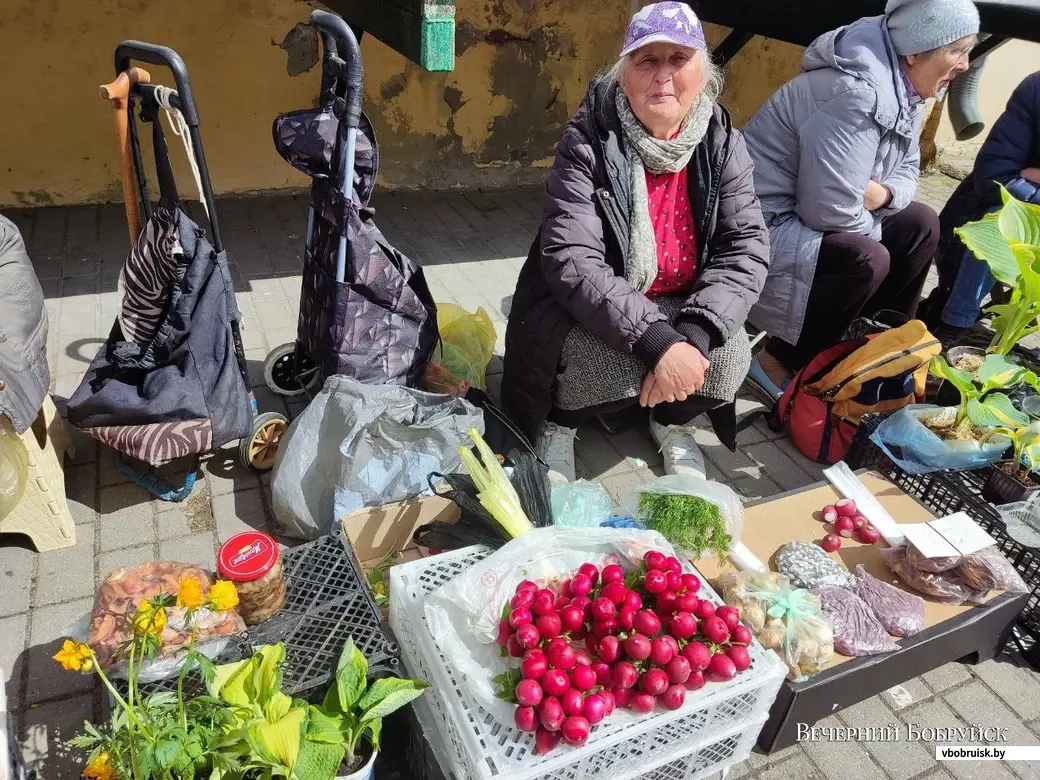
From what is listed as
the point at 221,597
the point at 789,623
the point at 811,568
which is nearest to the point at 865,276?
the point at 811,568

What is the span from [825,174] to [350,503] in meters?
2.40

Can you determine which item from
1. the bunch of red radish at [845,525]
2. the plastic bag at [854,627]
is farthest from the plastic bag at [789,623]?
the bunch of red radish at [845,525]

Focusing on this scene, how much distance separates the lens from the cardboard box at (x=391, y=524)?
2350 millimetres

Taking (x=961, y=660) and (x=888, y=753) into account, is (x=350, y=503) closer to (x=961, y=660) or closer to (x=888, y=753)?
(x=888, y=753)

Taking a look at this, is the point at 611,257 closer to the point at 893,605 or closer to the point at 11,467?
the point at 893,605

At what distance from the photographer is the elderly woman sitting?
255 centimetres

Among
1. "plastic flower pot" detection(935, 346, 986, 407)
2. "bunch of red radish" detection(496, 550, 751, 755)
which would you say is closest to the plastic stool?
"bunch of red radish" detection(496, 550, 751, 755)

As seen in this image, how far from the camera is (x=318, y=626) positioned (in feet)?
6.29

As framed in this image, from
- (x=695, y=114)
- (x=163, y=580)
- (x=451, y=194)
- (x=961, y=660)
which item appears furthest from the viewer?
(x=451, y=194)

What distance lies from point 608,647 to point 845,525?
1.32 metres

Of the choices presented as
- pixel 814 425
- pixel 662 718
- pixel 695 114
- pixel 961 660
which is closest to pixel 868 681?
pixel 961 660

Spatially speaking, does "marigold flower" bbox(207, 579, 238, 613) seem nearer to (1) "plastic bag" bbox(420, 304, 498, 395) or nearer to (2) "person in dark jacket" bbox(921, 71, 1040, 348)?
(1) "plastic bag" bbox(420, 304, 498, 395)

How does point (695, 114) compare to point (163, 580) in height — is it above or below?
above

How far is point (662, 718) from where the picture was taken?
1.62m
